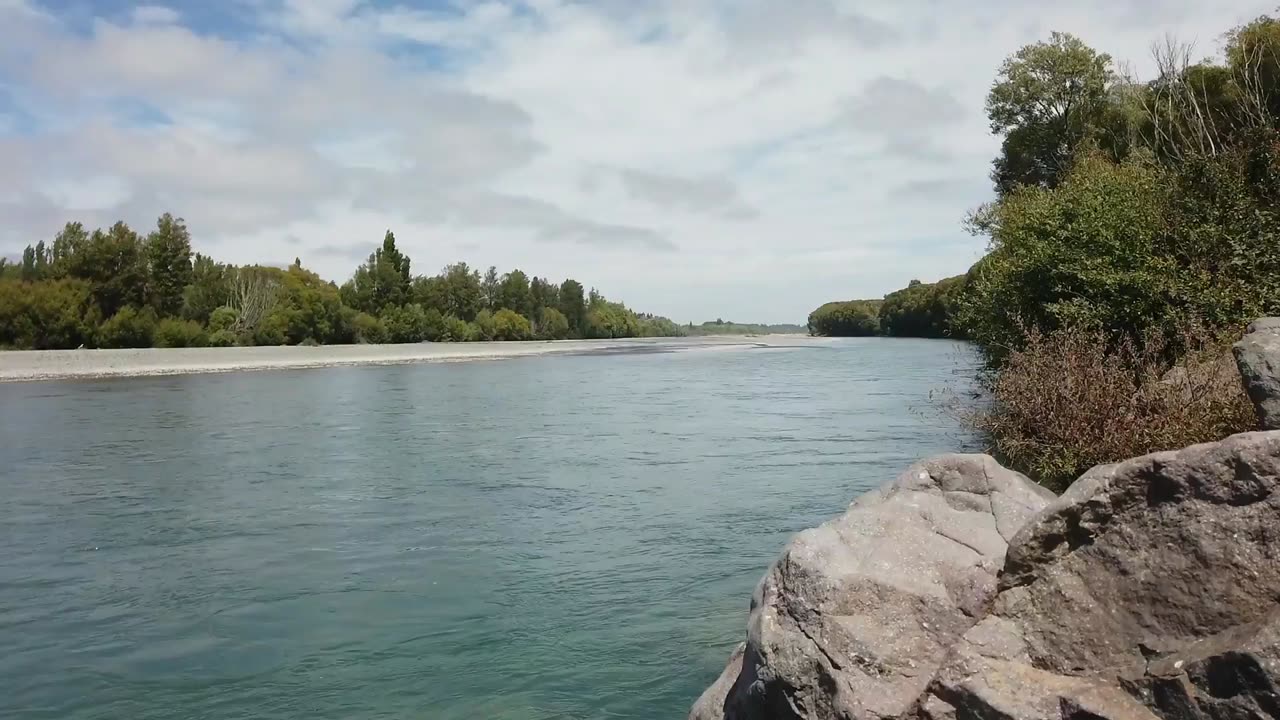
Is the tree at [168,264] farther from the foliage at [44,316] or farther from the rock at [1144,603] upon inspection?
the rock at [1144,603]

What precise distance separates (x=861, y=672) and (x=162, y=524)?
Result: 44.7ft

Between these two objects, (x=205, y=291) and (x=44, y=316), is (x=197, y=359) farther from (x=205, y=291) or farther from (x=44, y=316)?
(x=205, y=291)

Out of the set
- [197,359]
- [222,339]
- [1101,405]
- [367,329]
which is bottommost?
[197,359]

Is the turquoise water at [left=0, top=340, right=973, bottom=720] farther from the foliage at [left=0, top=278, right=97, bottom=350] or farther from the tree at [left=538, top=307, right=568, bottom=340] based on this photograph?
the tree at [left=538, top=307, right=568, bottom=340]

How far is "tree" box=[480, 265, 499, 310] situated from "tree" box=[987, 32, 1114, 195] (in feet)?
399

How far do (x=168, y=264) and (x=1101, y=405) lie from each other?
8976cm

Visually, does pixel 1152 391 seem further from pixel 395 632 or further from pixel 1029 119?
pixel 1029 119

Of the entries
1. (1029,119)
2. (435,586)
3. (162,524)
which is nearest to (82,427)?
(162,524)

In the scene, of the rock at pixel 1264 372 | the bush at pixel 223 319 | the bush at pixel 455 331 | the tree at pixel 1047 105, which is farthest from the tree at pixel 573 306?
the rock at pixel 1264 372

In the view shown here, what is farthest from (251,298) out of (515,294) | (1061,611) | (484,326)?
(1061,611)

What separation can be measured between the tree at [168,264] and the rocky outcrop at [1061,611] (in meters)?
90.4

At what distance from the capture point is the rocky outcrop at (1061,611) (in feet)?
12.3

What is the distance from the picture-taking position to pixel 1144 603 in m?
4.04

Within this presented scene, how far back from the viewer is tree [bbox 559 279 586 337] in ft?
560
